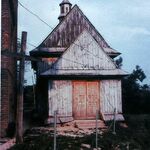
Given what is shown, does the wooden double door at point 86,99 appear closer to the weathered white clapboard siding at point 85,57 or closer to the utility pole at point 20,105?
the weathered white clapboard siding at point 85,57

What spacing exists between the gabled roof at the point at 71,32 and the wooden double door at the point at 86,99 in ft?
13.7

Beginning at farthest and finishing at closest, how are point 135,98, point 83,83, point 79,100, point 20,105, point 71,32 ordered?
point 135,98 < point 71,32 < point 83,83 < point 79,100 < point 20,105

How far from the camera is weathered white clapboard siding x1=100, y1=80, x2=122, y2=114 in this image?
23.5 m

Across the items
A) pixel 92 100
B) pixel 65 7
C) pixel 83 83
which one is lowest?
pixel 92 100

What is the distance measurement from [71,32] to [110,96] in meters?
5.97

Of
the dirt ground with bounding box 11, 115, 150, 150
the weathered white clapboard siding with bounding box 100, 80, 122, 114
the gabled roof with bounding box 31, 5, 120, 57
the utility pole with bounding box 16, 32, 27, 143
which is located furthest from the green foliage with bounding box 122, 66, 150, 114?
the utility pole with bounding box 16, 32, 27, 143

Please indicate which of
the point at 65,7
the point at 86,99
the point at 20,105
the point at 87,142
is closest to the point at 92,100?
the point at 86,99

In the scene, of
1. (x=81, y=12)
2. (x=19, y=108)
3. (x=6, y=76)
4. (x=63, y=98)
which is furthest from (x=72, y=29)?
(x=19, y=108)

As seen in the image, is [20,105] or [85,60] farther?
[85,60]

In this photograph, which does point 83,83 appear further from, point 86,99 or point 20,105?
point 20,105

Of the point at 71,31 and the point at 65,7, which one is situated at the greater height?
the point at 65,7

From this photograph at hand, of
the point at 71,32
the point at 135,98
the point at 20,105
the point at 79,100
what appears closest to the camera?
the point at 20,105

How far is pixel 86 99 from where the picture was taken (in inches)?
924

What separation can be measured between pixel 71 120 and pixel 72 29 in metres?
7.42
